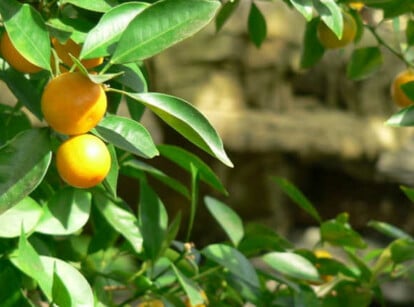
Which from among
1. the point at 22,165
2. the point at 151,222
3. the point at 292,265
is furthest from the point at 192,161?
the point at 22,165

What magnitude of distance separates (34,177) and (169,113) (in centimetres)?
9

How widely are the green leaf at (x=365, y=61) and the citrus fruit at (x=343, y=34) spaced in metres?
0.11

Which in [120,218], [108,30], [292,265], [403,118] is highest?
[108,30]

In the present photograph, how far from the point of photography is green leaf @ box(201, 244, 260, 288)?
819mm

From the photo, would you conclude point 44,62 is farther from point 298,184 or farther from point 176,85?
point 298,184

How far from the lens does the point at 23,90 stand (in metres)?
0.61

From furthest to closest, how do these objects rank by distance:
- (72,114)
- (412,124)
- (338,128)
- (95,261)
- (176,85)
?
(338,128) → (176,85) → (95,261) → (412,124) → (72,114)

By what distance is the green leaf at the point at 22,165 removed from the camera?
531 millimetres

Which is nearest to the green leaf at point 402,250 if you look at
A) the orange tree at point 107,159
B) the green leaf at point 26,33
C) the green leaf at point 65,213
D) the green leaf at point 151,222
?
the orange tree at point 107,159

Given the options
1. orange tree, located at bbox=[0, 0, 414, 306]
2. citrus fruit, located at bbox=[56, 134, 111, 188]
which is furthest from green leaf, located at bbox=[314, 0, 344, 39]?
citrus fruit, located at bbox=[56, 134, 111, 188]

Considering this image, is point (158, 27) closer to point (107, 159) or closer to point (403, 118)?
point (107, 159)

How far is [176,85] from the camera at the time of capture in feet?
9.54

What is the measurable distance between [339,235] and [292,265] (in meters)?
0.08

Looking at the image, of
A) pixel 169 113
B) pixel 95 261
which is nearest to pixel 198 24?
pixel 169 113
